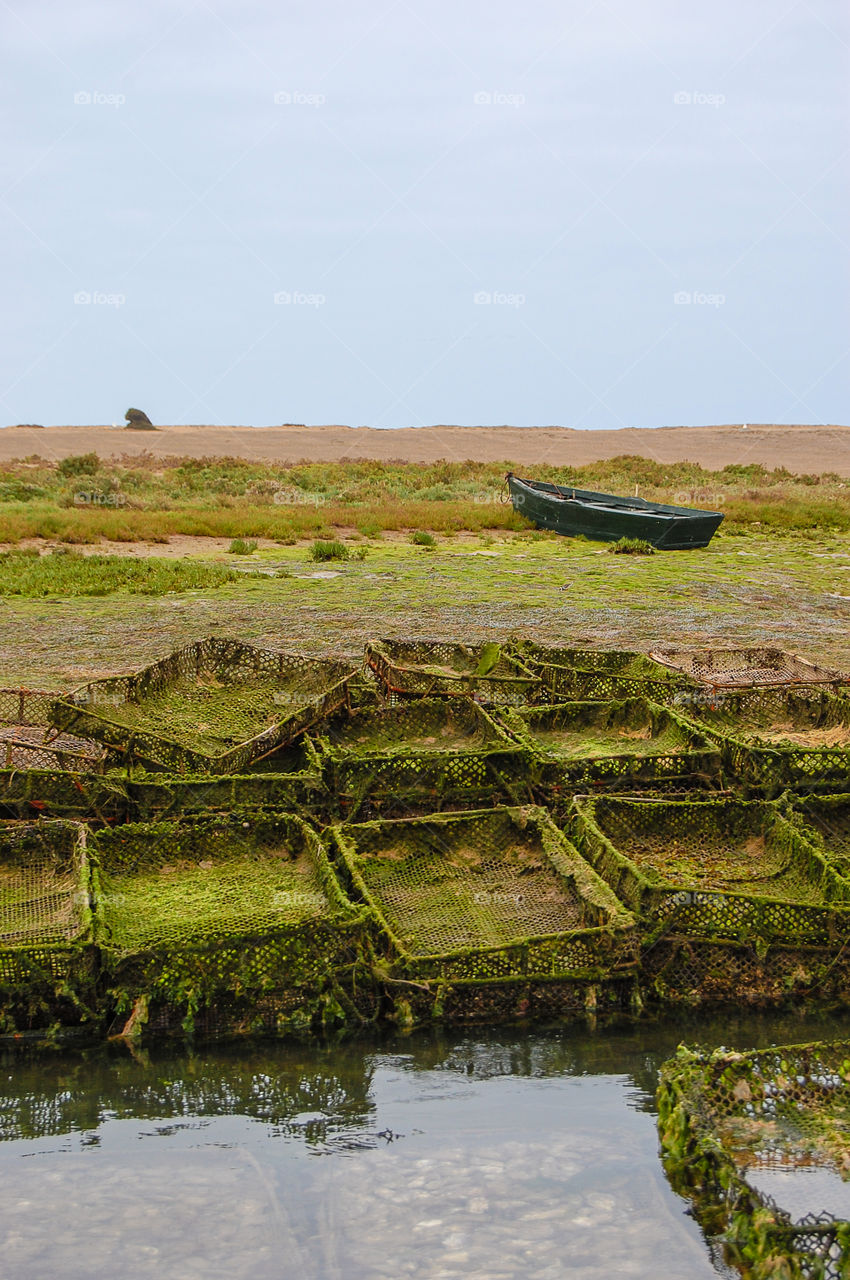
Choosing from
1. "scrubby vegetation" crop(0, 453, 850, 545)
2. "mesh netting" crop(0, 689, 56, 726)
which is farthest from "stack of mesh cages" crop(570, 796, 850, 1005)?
"scrubby vegetation" crop(0, 453, 850, 545)

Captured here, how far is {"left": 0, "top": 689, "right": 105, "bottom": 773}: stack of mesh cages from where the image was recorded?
7.62 m

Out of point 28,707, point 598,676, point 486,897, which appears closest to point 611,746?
point 598,676

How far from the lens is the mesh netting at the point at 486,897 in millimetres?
5730

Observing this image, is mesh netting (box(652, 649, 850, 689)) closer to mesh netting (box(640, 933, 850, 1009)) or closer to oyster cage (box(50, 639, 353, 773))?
oyster cage (box(50, 639, 353, 773))

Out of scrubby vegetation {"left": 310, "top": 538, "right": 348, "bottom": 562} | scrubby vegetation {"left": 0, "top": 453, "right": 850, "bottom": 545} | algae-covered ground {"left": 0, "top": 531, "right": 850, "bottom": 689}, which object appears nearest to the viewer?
algae-covered ground {"left": 0, "top": 531, "right": 850, "bottom": 689}

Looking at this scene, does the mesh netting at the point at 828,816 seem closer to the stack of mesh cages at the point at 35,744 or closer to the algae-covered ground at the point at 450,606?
the stack of mesh cages at the point at 35,744

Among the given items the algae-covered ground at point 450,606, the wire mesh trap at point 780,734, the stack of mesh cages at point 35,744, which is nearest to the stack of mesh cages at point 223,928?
the stack of mesh cages at point 35,744

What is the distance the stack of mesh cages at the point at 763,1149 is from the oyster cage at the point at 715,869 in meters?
1.16

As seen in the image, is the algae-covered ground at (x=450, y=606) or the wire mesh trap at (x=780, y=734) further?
the algae-covered ground at (x=450, y=606)

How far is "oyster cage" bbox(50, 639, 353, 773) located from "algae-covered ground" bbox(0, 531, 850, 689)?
3.19m

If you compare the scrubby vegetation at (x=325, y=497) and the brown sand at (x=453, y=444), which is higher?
the brown sand at (x=453, y=444)

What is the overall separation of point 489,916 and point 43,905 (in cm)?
255

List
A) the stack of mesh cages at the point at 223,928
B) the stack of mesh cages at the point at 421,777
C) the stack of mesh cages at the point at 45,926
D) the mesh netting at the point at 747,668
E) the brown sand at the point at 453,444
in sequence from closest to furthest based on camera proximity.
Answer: the stack of mesh cages at the point at 45,926 → the stack of mesh cages at the point at 223,928 → the stack of mesh cages at the point at 421,777 → the mesh netting at the point at 747,668 → the brown sand at the point at 453,444

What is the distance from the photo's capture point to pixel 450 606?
58.9 ft
